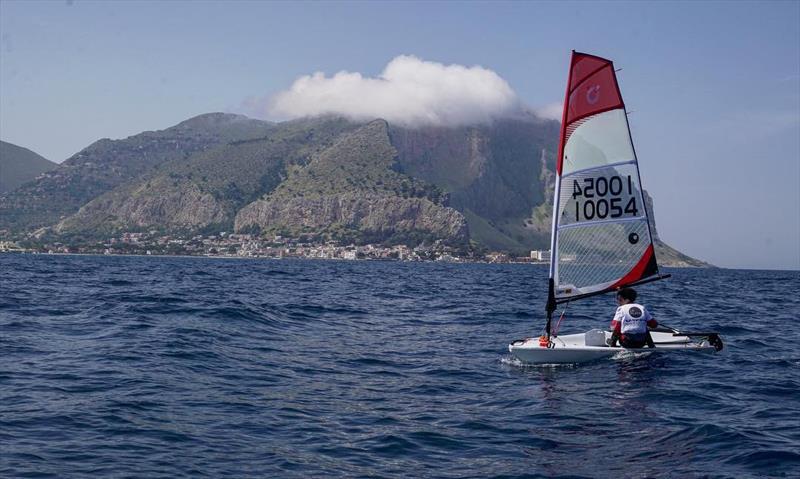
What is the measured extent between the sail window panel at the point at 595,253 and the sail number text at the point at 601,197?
1.33 ft

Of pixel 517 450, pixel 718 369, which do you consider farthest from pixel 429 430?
pixel 718 369

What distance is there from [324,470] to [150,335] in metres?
16.3

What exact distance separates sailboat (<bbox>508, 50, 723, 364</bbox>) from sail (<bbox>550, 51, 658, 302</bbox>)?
32mm

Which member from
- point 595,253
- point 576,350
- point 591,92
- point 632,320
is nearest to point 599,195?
point 595,253

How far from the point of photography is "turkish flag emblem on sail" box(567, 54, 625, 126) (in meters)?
22.6

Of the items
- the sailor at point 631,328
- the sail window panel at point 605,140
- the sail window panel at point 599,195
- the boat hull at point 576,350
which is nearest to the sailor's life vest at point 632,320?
the sailor at point 631,328

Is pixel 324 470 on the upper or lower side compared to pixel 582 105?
lower

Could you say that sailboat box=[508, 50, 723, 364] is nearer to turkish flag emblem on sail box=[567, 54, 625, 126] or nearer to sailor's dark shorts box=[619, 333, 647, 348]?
turkish flag emblem on sail box=[567, 54, 625, 126]

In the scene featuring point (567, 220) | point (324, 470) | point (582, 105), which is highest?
point (582, 105)

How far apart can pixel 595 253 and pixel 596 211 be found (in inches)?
54.5

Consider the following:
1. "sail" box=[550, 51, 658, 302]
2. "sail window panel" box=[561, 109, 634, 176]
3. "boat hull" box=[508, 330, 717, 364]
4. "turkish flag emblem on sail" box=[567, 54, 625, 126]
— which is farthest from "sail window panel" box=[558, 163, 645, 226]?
"boat hull" box=[508, 330, 717, 364]

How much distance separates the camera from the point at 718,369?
20.8m

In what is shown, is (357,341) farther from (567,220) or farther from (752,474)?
(752,474)

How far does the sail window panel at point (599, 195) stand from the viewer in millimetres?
22828
